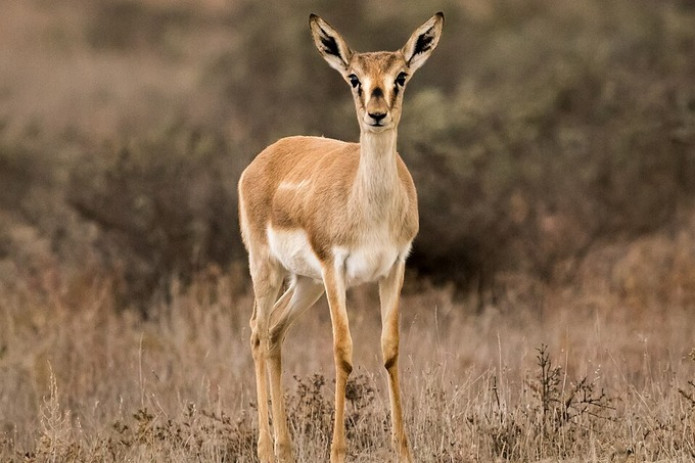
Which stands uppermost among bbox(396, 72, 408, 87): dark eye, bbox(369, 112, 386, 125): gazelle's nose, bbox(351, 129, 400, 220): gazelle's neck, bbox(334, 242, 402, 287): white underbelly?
bbox(396, 72, 408, 87): dark eye

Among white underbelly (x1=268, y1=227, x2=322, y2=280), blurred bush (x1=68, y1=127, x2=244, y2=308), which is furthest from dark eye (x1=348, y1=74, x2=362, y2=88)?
blurred bush (x1=68, y1=127, x2=244, y2=308)

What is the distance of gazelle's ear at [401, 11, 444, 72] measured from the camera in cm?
816

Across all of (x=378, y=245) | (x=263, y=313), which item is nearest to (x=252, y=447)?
(x=263, y=313)

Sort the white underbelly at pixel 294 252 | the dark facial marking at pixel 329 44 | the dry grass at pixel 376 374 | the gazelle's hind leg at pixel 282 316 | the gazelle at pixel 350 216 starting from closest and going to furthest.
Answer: the gazelle at pixel 350 216 < the dark facial marking at pixel 329 44 < the white underbelly at pixel 294 252 < the dry grass at pixel 376 374 < the gazelle's hind leg at pixel 282 316

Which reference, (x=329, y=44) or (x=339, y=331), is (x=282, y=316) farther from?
(x=329, y=44)

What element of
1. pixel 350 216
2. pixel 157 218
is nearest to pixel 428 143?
pixel 157 218

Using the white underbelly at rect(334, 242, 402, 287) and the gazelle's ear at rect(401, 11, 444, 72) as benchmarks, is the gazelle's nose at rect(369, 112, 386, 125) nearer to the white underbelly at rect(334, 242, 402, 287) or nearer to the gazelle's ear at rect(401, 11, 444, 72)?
the gazelle's ear at rect(401, 11, 444, 72)

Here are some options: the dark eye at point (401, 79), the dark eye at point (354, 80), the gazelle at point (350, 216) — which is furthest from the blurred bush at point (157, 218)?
the dark eye at point (401, 79)

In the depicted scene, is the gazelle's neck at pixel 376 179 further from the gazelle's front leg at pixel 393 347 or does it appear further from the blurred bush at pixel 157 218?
the blurred bush at pixel 157 218

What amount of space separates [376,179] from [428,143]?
9.43m

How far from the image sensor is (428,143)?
57.0 feet

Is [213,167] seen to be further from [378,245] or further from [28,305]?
[378,245]

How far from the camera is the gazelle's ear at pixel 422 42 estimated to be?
816 cm

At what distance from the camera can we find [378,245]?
26.5ft
